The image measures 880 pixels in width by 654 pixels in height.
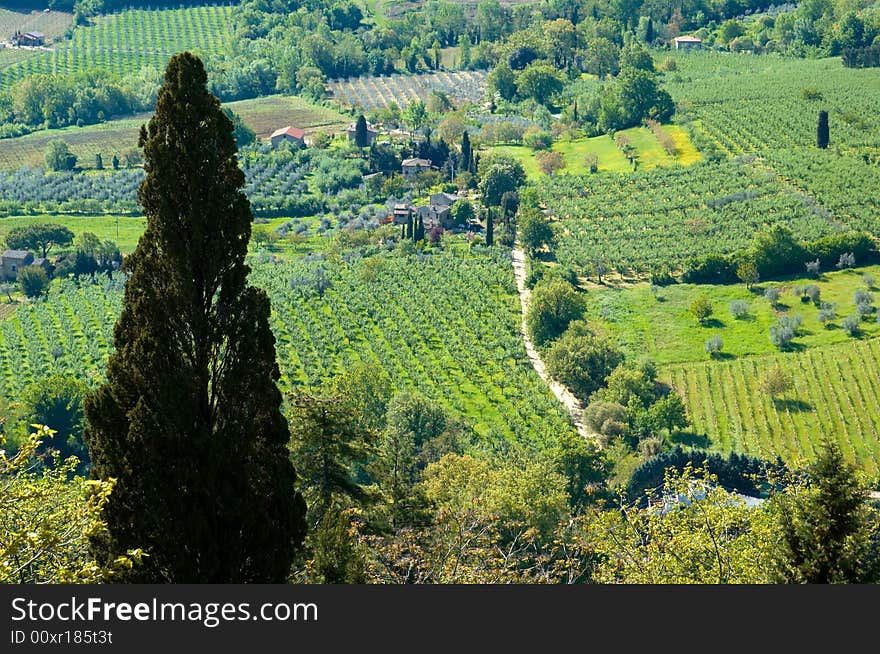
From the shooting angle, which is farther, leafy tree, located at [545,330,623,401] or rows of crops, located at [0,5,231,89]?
rows of crops, located at [0,5,231,89]

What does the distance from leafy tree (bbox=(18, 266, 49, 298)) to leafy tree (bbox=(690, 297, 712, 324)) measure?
4866 centimetres

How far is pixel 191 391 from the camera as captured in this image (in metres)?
25.8

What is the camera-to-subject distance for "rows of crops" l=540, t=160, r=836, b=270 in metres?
92.6

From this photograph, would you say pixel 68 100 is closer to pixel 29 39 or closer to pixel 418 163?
pixel 29 39

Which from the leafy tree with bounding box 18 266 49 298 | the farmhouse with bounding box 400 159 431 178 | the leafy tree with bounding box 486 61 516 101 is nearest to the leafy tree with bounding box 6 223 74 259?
the leafy tree with bounding box 18 266 49 298

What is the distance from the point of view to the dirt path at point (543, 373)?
2719 inches

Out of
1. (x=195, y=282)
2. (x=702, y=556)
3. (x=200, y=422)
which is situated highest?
(x=195, y=282)

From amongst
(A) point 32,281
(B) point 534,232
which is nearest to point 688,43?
(B) point 534,232

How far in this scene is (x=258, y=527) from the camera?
2597 centimetres

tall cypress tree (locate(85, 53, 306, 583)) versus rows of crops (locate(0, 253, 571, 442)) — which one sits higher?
tall cypress tree (locate(85, 53, 306, 583))

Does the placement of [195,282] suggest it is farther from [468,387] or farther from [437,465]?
[468,387]

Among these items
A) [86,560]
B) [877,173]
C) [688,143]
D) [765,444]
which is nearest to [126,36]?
[688,143]

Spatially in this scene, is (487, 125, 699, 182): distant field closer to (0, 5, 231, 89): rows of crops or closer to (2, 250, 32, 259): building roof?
(2, 250, 32, 259): building roof

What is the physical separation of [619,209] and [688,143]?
19587mm
